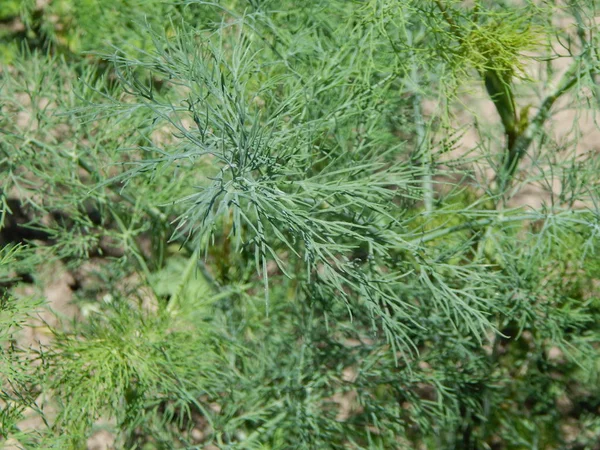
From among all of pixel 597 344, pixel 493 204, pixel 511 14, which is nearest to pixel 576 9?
pixel 511 14

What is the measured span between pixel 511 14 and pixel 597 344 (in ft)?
3.56

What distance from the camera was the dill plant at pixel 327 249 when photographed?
5.12 feet

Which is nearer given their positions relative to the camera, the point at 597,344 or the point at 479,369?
the point at 479,369

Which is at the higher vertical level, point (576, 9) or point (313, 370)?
point (576, 9)

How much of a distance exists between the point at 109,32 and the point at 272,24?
2.24 feet

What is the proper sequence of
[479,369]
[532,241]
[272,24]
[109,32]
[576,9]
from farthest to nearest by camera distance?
[109,32], [479,369], [532,241], [272,24], [576,9]

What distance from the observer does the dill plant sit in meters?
1.56

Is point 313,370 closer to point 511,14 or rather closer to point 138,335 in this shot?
point 138,335

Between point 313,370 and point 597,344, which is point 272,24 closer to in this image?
point 313,370

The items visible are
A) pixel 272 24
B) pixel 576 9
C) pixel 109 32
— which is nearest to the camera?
pixel 576 9

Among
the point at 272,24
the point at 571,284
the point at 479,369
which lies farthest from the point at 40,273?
the point at 571,284

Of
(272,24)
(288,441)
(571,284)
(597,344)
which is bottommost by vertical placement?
(288,441)

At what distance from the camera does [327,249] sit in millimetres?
1537

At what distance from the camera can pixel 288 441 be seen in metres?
2.03
